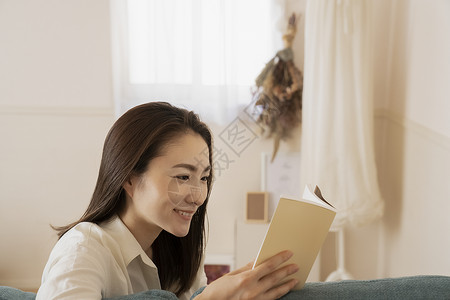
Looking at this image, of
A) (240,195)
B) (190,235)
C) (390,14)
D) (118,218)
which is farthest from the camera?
(240,195)

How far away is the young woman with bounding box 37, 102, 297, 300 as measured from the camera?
40.4 inches

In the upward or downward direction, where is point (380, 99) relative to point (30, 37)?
downward

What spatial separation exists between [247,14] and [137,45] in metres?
0.65

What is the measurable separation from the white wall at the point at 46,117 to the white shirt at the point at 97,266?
70.9 inches

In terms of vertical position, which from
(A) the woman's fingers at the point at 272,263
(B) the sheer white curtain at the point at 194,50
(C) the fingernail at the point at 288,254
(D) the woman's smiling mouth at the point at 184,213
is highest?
(B) the sheer white curtain at the point at 194,50

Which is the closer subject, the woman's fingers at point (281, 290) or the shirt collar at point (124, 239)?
the woman's fingers at point (281, 290)

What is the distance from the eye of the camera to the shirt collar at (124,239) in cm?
122

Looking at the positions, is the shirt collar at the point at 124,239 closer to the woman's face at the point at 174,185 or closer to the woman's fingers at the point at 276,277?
the woman's face at the point at 174,185

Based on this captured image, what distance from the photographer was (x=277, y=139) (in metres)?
2.87

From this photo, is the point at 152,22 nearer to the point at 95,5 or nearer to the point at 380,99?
the point at 95,5

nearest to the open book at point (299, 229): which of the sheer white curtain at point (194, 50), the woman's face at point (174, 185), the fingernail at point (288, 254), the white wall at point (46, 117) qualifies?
the fingernail at point (288, 254)

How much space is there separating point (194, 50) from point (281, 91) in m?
0.54

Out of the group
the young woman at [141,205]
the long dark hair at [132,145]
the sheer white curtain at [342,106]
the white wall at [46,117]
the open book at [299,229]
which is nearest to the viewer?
the open book at [299,229]

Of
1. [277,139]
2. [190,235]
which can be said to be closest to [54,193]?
[277,139]
